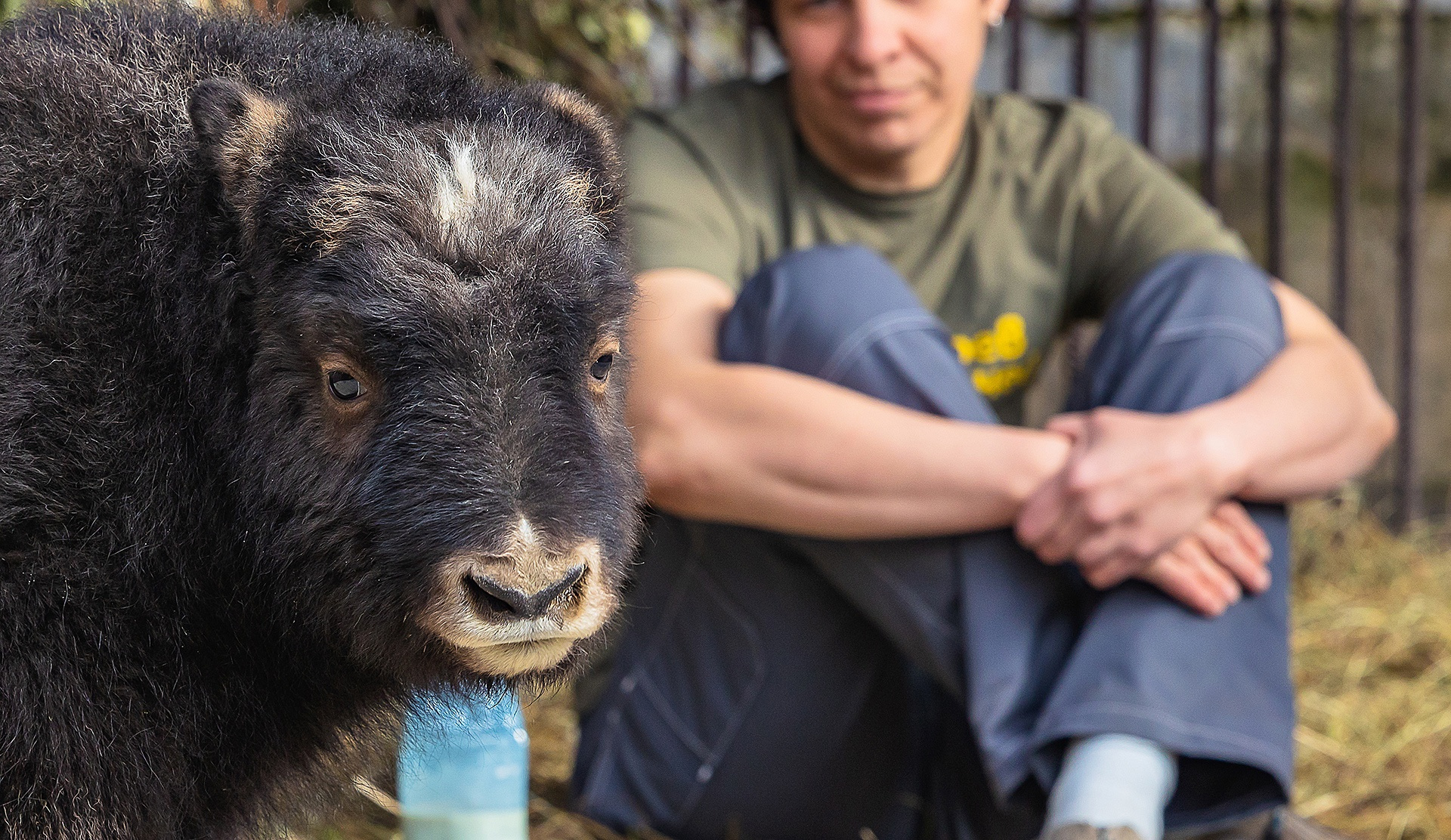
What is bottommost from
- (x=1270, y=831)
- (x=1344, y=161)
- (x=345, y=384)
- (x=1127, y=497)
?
(x=1270, y=831)

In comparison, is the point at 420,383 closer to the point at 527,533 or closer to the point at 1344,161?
the point at 527,533

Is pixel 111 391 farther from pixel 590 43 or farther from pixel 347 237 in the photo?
pixel 590 43

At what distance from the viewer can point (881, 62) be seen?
3.29m

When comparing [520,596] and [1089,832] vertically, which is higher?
[520,596]

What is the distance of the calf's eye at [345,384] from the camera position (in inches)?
74.7

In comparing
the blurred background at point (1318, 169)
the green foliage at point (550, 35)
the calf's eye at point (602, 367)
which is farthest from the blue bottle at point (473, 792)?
the green foliage at point (550, 35)

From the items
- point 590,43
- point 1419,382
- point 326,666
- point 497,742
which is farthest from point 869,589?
point 1419,382

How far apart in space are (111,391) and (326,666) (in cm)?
50

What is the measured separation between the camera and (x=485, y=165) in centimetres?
194

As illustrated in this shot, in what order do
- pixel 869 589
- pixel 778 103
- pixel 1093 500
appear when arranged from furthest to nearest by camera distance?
1. pixel 778 103
2. pixel 869 589
3. pixel 1093 500

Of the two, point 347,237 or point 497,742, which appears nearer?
point 347,237

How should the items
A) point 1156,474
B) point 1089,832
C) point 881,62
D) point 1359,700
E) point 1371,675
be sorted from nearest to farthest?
1. point 1089,832
2. point 1156,474
3. point 881,62
4. point 1359,700
5. point 1371,675

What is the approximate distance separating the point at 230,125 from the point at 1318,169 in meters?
5.07

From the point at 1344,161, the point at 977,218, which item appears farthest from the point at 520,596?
the point at 1344,161
